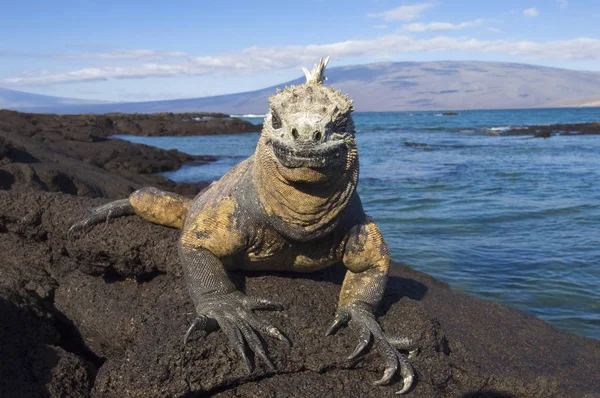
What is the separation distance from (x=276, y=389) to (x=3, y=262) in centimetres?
323

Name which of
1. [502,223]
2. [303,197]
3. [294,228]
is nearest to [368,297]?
[294,228]

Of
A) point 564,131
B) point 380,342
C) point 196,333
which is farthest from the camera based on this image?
point 564,131

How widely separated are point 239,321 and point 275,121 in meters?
1.22

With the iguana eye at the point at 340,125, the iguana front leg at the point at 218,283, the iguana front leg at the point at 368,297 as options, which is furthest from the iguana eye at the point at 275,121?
the iguana front leg at the point at 368,297

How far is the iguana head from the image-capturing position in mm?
3426

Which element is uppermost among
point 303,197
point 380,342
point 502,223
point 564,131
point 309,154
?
point 309,154

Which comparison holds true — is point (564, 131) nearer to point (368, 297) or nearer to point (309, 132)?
point (368, 297)

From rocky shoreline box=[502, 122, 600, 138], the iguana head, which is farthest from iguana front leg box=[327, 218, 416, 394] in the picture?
rocky shoreline box=[502, 122, 600, 138]

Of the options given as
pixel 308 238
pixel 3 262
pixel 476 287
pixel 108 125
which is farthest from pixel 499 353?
pixel 108 125

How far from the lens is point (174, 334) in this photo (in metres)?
3.68

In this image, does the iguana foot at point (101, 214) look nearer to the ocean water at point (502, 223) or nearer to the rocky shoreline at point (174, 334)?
the rocky shoreline at point (174, 334)

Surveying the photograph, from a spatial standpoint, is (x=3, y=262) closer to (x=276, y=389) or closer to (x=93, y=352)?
(x=93, y=352)

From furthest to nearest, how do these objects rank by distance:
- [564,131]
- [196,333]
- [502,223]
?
1. [564,131]
2. [502,223]
3. [196,333]

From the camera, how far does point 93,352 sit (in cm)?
470
